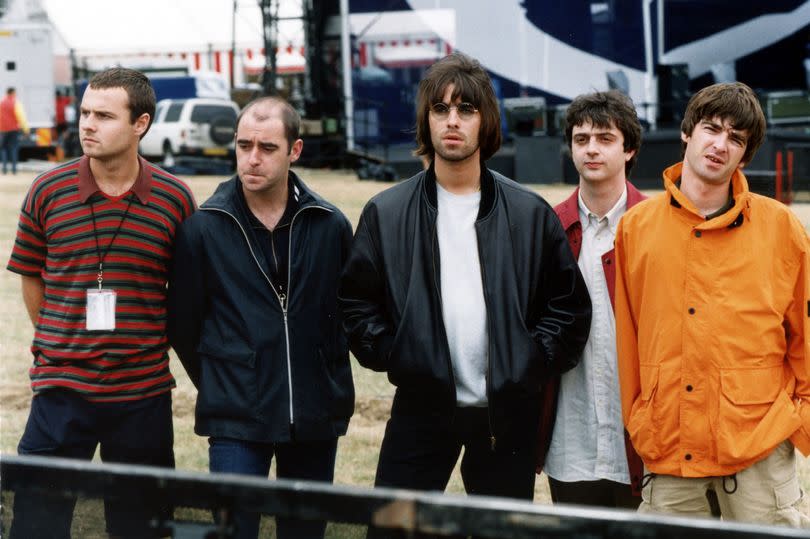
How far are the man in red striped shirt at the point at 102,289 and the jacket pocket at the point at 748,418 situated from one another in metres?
1.69

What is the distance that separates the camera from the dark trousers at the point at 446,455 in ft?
10.6

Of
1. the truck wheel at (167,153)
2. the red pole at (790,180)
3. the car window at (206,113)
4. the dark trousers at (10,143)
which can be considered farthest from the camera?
the car window at (206,113)

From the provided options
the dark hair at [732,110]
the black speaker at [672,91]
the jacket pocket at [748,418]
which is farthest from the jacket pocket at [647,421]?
the black speaker at [672,91]

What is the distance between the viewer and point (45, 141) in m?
29.6

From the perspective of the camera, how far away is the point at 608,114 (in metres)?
3.54

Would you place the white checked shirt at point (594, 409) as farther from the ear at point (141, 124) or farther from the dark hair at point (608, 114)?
the ear at point (141, 124)

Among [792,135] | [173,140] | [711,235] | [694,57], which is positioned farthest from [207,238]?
[173,140]

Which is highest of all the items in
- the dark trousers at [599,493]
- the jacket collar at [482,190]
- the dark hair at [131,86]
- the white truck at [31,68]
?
the white truck at [31,68]

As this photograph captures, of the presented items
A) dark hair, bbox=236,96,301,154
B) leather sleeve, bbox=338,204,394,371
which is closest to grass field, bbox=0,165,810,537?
leather sleeve, bbox=338,204,394,371

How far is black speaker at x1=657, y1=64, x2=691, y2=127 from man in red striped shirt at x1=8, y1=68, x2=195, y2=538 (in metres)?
20.1

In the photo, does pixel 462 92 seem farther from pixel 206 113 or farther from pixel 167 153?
pixel 167 153

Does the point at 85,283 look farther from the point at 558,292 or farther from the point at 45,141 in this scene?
the point at 45,141

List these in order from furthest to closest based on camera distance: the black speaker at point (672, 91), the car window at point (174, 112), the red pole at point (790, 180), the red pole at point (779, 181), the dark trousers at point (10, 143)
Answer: the car window at point (174, 112), the dark trousers at point (10, 143), the black speaker at point (672, 91), the red pole at point (790, 180), the red pole at point (779, 181)

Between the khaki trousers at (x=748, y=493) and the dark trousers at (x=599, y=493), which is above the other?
the khaki trousers at (x=748, y=493)
